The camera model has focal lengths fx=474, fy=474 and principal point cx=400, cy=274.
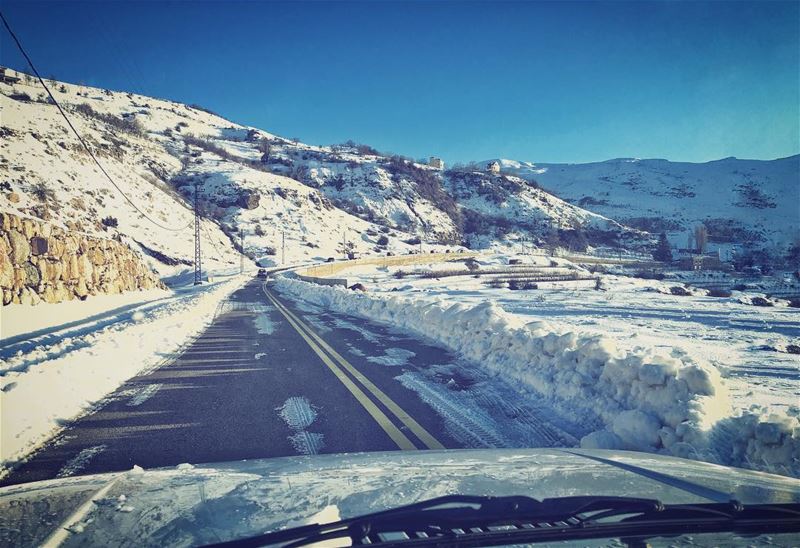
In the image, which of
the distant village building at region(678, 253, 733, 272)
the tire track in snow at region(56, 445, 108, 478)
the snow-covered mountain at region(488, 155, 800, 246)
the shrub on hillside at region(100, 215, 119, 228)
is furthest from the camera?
the snow-covered mountain at region(488, 155, 800, 246)

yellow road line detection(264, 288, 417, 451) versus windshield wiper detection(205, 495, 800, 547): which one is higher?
windshield wiper detection(205, 495, 800, 547)

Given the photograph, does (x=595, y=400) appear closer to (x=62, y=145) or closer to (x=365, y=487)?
(x=365, y=487)

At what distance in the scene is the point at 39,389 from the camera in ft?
20.7

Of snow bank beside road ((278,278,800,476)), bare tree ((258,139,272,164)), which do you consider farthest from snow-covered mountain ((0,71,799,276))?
snow bank beside road ((278,278,800,476))

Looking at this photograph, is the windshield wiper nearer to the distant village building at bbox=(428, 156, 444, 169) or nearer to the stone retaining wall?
the stone retaining wall

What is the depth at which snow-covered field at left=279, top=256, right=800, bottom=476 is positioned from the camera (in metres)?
4.06

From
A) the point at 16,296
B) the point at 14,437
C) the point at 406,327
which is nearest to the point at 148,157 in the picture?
the point at 16,296

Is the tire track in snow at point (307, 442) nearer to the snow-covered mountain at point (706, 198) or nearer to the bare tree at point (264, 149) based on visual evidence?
the snow-covered mountain at point (706, 198)

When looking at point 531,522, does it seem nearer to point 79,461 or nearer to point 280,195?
point 79,461

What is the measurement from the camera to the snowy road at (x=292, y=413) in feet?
14.7

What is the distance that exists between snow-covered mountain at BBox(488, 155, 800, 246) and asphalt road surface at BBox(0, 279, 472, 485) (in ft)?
337

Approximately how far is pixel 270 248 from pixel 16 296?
6183 centimetres

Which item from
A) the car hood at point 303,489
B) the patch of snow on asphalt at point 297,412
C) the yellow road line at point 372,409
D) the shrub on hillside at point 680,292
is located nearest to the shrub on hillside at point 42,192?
the yellow road line at point 372,409

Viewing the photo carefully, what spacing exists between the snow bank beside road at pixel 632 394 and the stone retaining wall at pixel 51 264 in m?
20.0
